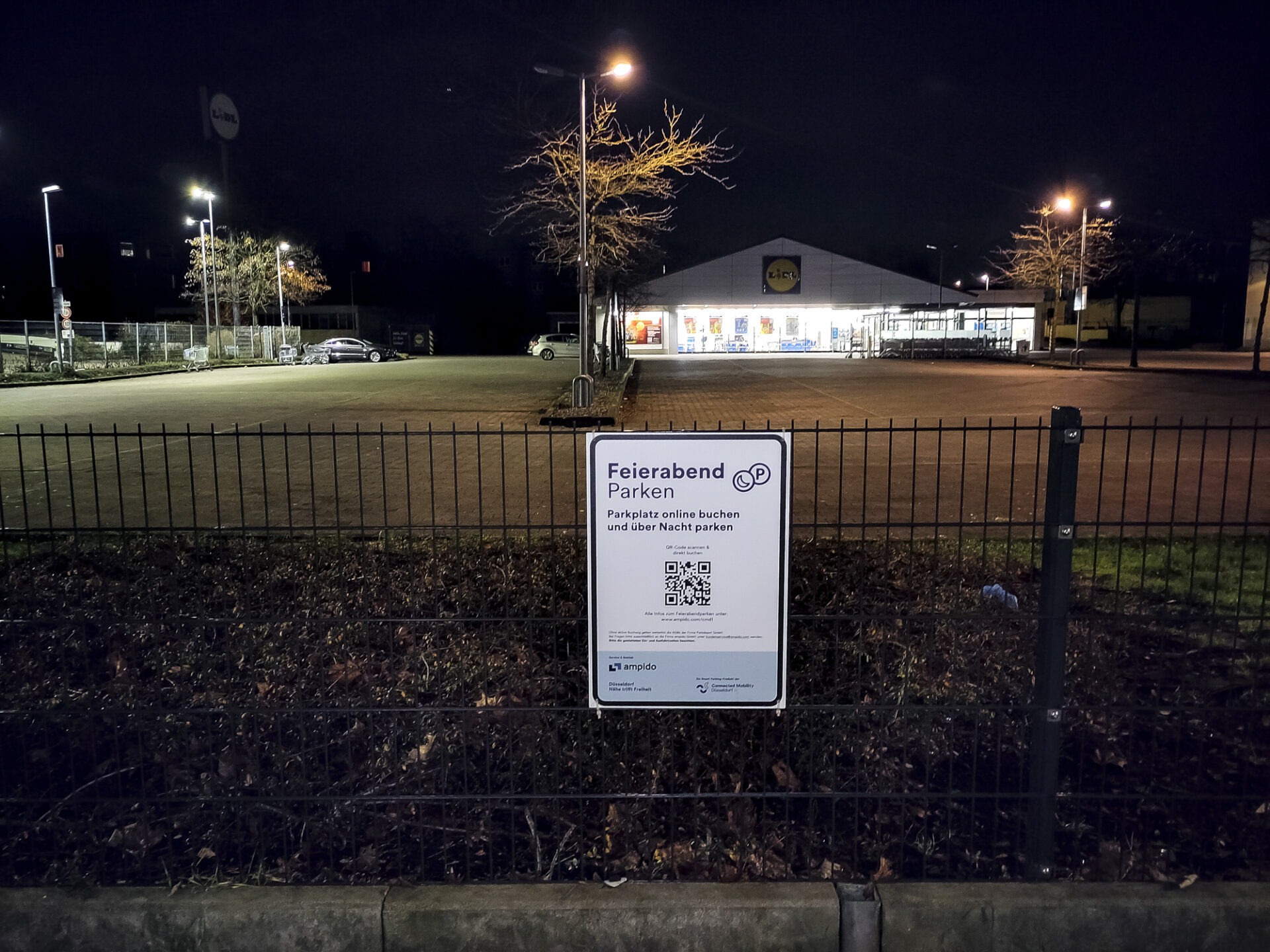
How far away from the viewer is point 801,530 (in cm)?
849

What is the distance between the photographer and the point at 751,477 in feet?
10.2

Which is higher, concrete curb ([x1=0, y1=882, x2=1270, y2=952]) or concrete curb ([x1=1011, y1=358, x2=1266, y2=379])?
concrete curb ([x1=1011, y1=358, x2=1266, y2=379])

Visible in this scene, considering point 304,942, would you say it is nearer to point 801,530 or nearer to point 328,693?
point 328,693

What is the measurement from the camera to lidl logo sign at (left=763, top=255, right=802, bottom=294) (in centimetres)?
5484

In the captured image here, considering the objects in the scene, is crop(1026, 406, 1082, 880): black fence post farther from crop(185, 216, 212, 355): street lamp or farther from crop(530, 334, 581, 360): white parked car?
crop(530, 334, 581, 360): white parked car

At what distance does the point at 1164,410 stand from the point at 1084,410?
73.5 inches

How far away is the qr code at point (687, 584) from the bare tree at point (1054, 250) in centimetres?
4255

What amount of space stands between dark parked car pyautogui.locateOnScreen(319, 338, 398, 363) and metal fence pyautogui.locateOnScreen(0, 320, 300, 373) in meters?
4.39

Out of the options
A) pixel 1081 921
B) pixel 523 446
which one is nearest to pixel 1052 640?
pixel 1081 921

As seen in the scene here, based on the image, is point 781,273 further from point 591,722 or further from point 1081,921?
point 1081,921

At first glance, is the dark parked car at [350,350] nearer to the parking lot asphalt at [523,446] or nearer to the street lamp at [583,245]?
the parking lot asphalt at [523,446]

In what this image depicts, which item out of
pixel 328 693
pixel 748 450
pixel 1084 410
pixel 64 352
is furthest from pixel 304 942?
pixel 64 352

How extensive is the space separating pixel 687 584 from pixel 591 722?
5.52ft

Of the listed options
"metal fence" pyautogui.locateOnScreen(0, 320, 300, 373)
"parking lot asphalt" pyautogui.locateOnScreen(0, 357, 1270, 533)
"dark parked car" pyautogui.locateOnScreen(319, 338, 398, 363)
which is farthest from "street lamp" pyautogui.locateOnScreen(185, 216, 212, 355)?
"parking lot asphalt" pyautogui.locateOnScreen(0, 357, 1270, 533)
